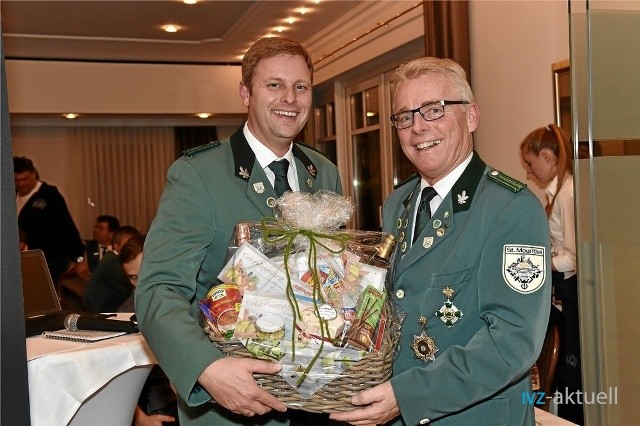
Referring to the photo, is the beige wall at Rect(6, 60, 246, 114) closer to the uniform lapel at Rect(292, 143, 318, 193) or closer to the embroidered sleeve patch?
the uniform lapel at Rect(292, 143, 318, 193)

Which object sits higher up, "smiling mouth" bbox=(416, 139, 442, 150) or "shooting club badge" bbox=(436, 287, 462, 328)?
"smiling mouth" bbox=(416, 139, 442, 150)

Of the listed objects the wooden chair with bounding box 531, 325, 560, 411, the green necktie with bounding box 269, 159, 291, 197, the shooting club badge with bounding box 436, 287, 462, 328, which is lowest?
the wooden chair with bounding box 531, 325, 560, 411

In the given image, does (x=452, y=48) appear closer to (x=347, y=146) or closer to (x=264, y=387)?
(x=347, y=146)

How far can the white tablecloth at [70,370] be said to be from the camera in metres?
2.23

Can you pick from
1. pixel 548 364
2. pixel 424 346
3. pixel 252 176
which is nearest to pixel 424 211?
pixel 424 346

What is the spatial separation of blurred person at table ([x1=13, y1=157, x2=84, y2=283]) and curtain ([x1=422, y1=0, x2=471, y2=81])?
3.93 meters

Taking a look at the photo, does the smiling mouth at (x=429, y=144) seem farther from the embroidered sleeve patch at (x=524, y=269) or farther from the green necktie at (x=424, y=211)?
the embroidered sleeve patch at (x=524, y=269)

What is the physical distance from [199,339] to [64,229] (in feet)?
20.0

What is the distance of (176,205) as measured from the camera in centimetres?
174

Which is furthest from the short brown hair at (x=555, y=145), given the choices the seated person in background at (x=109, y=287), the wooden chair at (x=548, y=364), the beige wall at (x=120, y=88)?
the beige wall at (x=120, y=88)

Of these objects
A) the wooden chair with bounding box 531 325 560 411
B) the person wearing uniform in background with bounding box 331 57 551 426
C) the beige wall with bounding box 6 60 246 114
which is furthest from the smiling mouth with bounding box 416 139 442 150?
the beige wall with bounding box 6 60 246 114

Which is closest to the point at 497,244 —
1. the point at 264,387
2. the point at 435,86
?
the point at 435,86

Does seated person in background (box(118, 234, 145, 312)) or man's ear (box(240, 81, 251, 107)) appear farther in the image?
seated person in background (box(118, 234, 145, 312))

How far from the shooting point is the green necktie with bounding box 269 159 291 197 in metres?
1.92
